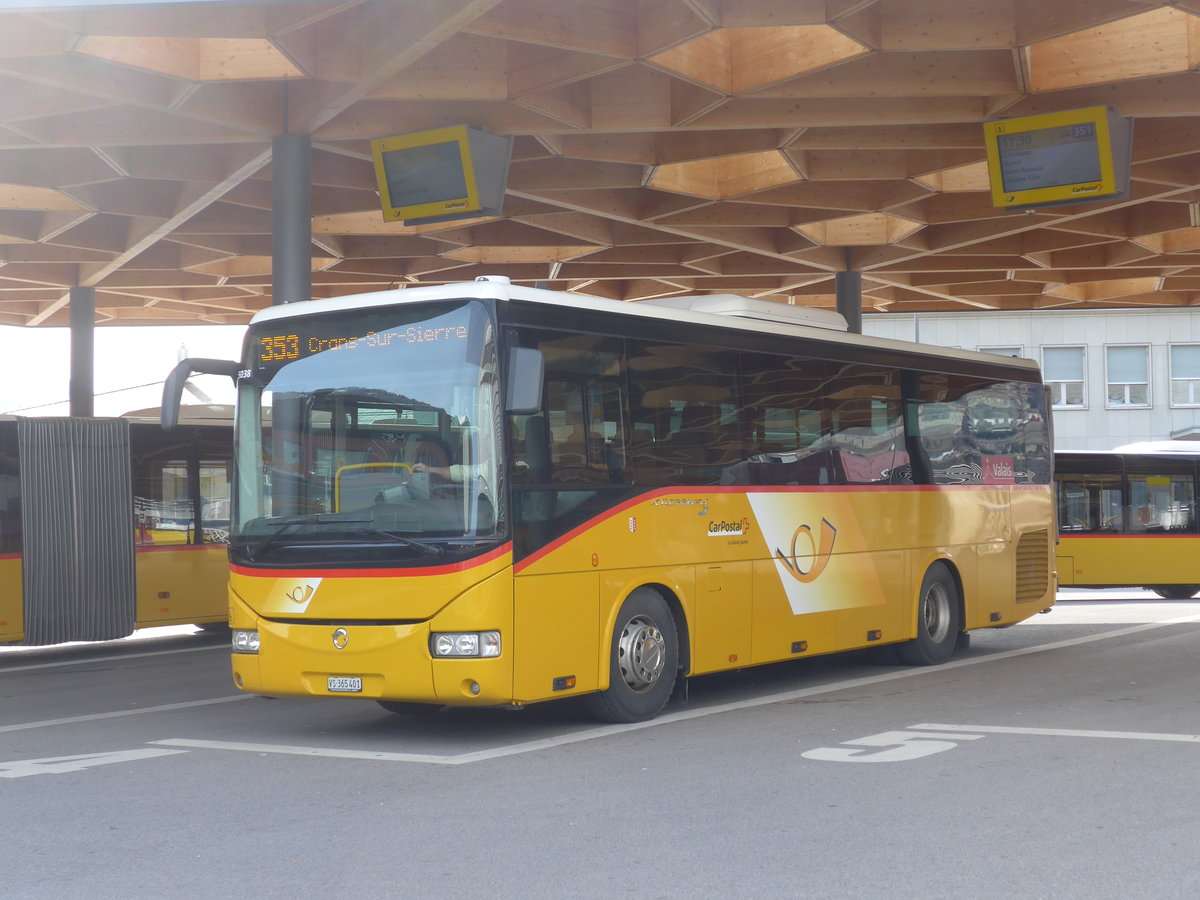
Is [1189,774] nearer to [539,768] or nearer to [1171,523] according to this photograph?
[539,768]

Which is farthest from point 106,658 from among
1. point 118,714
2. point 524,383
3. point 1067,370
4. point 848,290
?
point 1067,370

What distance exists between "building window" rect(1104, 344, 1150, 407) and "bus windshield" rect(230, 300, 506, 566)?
4428 centimetres

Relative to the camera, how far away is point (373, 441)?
31.4 ft

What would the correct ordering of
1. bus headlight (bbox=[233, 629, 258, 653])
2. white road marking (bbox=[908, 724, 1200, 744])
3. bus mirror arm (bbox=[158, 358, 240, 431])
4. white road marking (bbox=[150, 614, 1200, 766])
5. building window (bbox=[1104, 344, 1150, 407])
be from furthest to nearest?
building window (bbox=[1104, 344, 1150, 407]) < bus headlight (bbox=[233, 629, 258, 653]) < bus mirror arm (bbox=[158, 358, 240, 431]) < white road marking (bbox=[908, 724, 1200, 744]) < white road marking (bbox=[150, 614, 1200, 766])

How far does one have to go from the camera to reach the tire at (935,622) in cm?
1442

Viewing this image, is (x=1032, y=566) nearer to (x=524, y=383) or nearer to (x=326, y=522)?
(x=524, y=383)

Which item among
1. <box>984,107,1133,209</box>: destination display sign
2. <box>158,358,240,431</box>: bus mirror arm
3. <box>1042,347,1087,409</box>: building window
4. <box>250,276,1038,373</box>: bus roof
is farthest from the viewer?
<box>1042,347,1087,409</box>: building window

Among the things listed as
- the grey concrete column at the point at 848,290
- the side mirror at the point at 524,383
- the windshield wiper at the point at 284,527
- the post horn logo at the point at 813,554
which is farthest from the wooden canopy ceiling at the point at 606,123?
the windshield wiper at the point at 284,527

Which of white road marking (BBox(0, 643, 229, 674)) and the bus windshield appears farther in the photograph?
white road marking (BBox(0, 643, 229, 674))

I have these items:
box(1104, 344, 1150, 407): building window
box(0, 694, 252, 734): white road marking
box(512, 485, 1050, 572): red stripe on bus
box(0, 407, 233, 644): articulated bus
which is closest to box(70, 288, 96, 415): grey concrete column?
box(0, 407, 233, 644): articulated bus

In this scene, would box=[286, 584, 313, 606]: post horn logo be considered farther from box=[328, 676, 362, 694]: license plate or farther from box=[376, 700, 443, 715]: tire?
box=[376, 700, 443, 715]: tire

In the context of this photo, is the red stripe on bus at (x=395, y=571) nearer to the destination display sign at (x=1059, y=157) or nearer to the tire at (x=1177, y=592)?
the destination display sign at (x=1059, y=157)

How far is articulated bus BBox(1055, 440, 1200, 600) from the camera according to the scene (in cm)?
2606

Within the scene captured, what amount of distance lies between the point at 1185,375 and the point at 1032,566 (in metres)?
36.7
